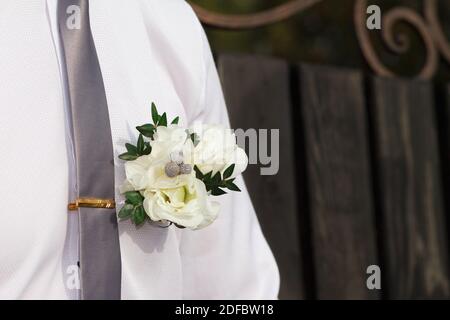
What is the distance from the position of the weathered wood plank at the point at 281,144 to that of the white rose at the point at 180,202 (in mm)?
719

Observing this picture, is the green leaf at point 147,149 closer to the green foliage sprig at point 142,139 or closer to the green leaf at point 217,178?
the green foliage sprig at point 142,139

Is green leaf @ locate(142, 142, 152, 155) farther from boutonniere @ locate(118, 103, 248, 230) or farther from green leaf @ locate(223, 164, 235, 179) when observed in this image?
green leaf @ locate(223, 164, 235, 179)

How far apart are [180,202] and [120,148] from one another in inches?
5.9

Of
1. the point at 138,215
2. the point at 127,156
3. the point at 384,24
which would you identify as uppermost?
the point at 384,24

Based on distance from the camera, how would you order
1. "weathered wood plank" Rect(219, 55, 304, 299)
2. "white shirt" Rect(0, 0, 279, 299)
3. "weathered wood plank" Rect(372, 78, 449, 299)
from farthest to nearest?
1. "weathered wood plank" Rect(372, 78, 449, 299)
2. "weathered wood plank" Rect(219, 55, 304, 299)
3. "white shirt" Rect(0, 0, 279, 299)

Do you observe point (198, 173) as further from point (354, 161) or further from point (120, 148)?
point (354, 161)

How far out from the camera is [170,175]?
148 cm

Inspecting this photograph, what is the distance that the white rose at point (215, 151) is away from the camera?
1.53m

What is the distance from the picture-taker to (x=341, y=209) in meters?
2.36

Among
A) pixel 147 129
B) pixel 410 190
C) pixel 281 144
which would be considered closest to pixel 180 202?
pixel 147 129

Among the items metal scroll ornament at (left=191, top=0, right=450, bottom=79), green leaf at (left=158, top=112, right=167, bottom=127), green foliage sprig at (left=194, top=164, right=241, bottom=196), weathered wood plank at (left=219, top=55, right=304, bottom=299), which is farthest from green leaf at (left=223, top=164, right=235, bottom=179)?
metal scroll ornament at (left=191, top=0, right=450, bottom=79)

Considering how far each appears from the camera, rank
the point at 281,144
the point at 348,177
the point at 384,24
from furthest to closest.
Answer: the point at 384,24 < the point at 348,177 < the point at 281,144

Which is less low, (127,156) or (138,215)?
(127,156)

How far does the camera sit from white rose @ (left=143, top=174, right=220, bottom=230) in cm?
147
